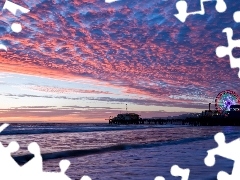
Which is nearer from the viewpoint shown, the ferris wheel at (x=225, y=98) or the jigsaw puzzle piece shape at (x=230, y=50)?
the jigsaw puzzle piece shape at (x=230, y=50)

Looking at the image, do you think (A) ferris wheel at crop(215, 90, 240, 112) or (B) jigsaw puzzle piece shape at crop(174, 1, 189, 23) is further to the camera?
(A) ferris wheel at crop(215, 90, 240, 112)

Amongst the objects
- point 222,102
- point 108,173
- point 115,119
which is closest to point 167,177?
point 108,173

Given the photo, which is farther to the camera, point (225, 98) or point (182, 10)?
point (225, 98)

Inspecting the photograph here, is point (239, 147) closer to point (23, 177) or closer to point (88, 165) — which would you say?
point (23, 177)

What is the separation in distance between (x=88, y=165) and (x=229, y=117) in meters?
106

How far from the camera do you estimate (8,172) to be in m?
7.80

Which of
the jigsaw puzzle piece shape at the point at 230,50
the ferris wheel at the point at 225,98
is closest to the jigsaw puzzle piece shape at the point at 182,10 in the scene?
the jigsaw puzzle piece shape at the point at 230,50

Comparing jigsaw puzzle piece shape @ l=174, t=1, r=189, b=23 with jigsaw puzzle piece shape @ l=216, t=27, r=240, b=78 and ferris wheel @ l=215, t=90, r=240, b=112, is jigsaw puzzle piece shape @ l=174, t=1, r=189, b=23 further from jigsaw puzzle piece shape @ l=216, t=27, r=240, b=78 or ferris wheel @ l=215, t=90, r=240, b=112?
ferris wheel @ l=215, t=90, r=240, b=112

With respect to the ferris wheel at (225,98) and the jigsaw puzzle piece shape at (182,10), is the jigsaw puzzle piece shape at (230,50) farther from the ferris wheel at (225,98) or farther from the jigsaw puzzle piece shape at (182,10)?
the ferris wheel at (225,98)

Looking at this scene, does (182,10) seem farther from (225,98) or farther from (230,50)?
(225,98)

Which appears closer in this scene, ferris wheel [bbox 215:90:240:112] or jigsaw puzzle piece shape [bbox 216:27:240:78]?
jigsaw puzzle piece shape [bbox 216:27:240:78]

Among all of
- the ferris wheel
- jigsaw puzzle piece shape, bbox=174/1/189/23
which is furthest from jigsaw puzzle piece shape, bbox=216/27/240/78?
the ferris wheel

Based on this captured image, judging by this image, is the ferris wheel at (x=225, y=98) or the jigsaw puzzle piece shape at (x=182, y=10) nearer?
the jigsaw puzzle piece shape at (x=182, y=10)

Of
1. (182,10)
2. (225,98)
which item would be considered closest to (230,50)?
(182,10)
